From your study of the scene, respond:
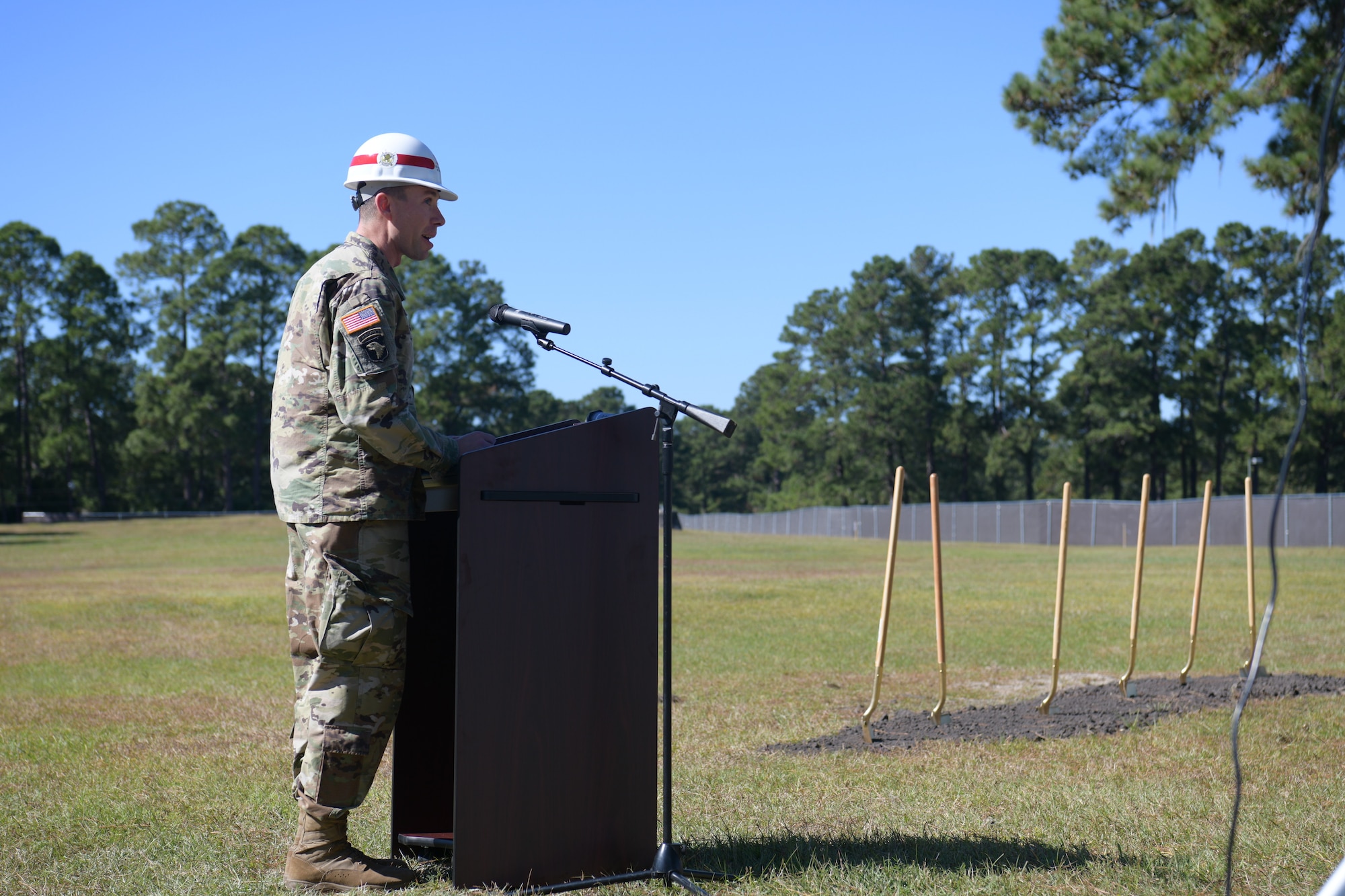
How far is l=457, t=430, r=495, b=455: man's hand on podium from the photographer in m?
3.61

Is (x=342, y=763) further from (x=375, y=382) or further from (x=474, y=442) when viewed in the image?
(x=375, y=382)

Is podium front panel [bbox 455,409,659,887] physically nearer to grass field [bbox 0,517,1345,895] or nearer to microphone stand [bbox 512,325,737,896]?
microphone stand [bbox 512,325,737,896]

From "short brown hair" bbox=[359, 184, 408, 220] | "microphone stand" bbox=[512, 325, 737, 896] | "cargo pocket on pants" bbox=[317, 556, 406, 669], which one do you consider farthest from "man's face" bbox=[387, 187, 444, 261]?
"cargo pocket on pants" bbox=[317, 556, 406, 669]

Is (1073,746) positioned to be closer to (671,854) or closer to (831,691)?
(831,691)

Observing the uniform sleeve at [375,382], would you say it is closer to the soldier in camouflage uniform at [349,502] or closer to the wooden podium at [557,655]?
the soldier in camouflage uniform at [349,502]

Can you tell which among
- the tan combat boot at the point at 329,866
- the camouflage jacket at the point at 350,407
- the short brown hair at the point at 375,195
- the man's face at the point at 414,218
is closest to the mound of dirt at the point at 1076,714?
the tan combat boot at the point at 329,866

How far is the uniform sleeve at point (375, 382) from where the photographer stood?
338 centimetres

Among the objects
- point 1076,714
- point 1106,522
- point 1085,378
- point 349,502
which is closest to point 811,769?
point 1076,714

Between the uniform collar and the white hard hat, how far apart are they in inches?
6.9

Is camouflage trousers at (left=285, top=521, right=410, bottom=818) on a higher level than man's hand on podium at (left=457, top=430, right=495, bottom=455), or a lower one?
lower

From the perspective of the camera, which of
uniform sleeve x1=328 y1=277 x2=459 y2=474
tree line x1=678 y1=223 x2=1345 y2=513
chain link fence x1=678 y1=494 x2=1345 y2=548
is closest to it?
uniform sleeve x1=328 y1=277 x2=459 y2=474

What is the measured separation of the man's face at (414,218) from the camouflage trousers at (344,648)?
0.93 metres

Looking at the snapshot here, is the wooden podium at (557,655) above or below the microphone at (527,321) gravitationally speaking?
below

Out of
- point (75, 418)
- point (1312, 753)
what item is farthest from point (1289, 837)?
point (75, 418)
